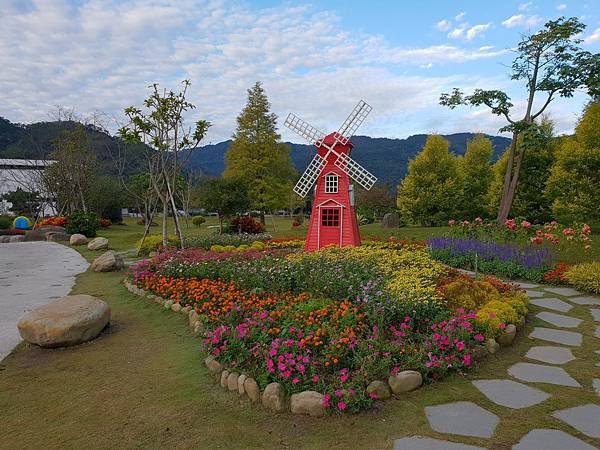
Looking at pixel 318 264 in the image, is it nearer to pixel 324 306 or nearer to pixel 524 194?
pixel 324 306

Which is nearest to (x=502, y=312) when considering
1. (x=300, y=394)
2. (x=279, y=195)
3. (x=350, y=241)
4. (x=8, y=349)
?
(x=300, y=394)

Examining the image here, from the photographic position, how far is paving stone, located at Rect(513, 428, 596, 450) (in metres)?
2.66

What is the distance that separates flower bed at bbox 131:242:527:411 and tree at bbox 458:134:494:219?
1657 centimetres

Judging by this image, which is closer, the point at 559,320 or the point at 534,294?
the point at 559,320

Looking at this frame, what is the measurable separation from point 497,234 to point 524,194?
10.7m

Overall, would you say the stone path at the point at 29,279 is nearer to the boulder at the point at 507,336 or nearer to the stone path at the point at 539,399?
the stone path at the point at 539,399

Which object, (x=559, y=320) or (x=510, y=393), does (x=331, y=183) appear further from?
(x=510, y=393)

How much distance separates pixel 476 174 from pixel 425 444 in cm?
2256

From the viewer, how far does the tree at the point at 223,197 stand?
19125 mm

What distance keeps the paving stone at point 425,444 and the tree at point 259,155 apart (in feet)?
78.5

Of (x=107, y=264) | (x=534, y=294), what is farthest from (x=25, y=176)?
(x=534, y=294)

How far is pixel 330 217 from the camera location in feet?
37.9

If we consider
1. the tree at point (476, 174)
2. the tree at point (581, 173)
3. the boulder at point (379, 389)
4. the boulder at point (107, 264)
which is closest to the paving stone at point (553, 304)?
the boulder at point (379, 389)

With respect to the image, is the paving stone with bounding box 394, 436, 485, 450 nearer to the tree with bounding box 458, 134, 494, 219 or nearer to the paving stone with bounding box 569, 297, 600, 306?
the paving stone with bounding box 569, 297, 600, 306
